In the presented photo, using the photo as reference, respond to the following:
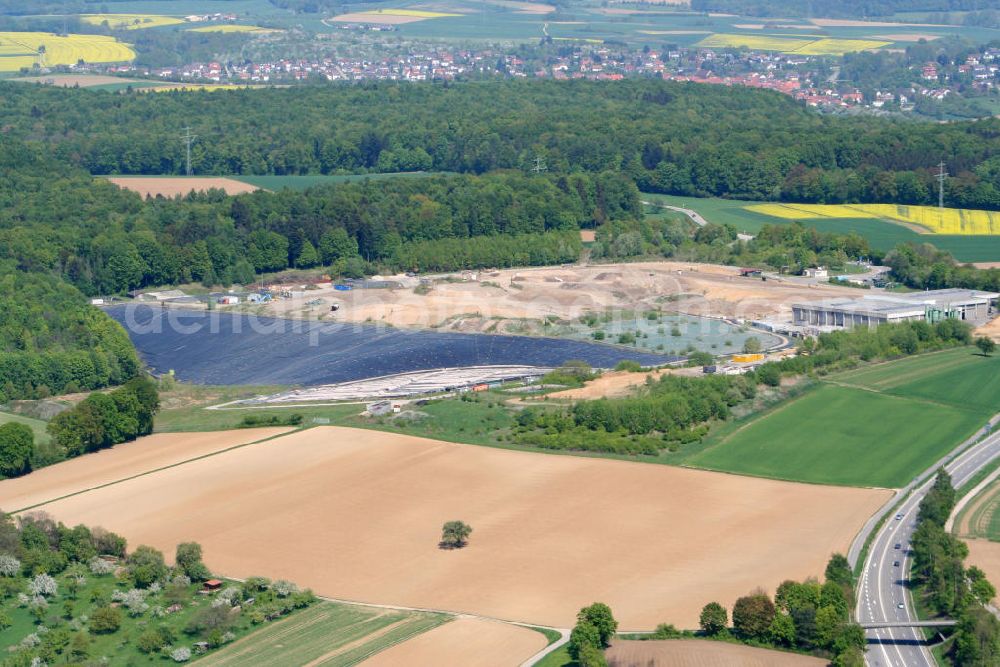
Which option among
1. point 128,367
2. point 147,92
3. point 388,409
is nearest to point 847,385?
point 388,409

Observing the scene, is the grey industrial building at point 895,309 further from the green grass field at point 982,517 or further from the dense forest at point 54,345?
the dense forest at point 54,345

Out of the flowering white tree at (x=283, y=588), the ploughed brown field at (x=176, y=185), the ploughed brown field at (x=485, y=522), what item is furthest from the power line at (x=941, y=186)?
the flowering white tree at (x=283, y=588)

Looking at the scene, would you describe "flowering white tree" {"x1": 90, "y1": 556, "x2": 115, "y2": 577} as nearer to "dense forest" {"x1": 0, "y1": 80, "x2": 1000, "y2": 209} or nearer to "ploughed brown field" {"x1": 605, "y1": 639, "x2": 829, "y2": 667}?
"ploughed brown field" {"x1": 605, "y1": 639, "x2": 829, "y2": 667}

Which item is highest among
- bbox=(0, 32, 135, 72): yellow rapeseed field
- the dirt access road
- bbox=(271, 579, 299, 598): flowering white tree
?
bbox=(0, 32, 135, 72): yellow rapeseed field

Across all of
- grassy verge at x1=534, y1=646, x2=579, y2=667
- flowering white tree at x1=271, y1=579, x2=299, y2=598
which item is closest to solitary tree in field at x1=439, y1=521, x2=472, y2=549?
flowering white tree at x1=271, y1=579, x2=299, y2=598

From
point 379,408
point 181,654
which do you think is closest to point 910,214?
point 379,408

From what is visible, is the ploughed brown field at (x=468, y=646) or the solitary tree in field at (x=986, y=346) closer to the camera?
the ploughed brown field at (x=468, y=646)
